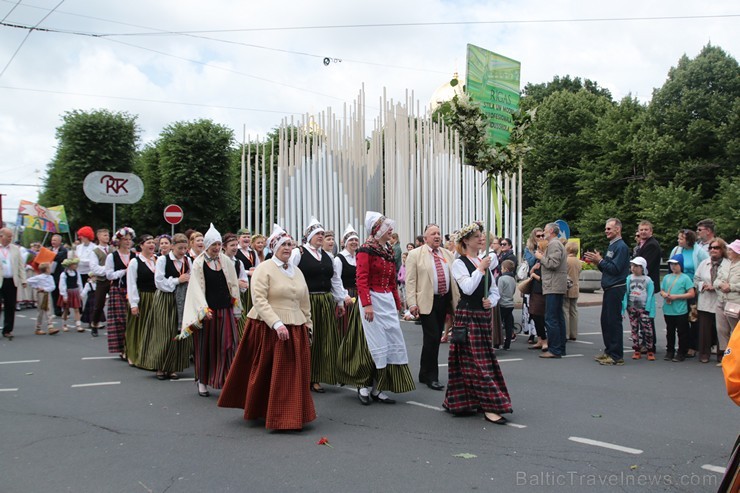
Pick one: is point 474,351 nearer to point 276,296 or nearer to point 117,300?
point 276,296

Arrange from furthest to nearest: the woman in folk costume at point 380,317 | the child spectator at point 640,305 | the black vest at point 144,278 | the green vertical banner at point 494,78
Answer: the green vertical banner at point 494,78
the child spectator at point 640,305
the black vest at point 144,278
the woman in folk costume at point 380,317

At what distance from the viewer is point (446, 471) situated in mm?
4914

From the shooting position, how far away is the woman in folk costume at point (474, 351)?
630 centimetres

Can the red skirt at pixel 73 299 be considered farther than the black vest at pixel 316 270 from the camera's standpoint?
Yes

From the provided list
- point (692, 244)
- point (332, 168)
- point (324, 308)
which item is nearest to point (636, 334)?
point (692, 244)

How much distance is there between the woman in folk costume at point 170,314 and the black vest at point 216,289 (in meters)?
0.98

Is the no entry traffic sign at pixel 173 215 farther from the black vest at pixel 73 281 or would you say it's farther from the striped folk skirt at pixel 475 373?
the striped folk skirt at pixel 475 373

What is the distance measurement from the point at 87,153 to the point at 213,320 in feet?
111

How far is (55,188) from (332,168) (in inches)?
1125

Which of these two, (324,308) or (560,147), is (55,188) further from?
(324,308)

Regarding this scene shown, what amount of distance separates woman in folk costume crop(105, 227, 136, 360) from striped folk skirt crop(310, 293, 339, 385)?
3.78 m

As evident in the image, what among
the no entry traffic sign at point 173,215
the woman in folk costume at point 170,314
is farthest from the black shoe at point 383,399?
the no entry traffic sign at point 173,215

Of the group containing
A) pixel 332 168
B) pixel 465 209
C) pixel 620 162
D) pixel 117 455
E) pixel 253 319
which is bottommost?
pixel 117 455

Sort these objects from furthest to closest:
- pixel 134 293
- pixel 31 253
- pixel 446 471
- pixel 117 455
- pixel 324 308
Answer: pixel 31 253 < pixel 134 293 < pixel 324 308 < pixel 117 455 < pixel 446 471
